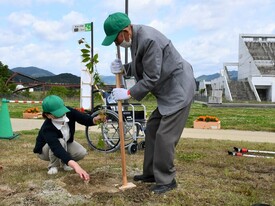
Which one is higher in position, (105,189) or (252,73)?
(252,73)

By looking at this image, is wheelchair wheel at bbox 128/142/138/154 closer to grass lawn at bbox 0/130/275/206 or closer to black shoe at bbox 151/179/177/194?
grass lawn at bbox 0/130/275/206

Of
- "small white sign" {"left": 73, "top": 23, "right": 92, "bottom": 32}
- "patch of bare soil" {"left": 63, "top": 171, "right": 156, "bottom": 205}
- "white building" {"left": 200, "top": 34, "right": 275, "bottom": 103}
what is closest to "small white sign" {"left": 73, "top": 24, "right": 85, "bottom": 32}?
A: "small white sign" {"left": 73, "top": 23, "right": 92, "bottom": 32}

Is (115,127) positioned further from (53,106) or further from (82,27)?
(82,27)

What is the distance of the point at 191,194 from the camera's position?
3559mm

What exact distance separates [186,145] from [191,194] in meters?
3.10

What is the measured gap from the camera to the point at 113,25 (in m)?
3.40

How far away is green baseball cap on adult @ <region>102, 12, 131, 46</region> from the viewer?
11.2 feet

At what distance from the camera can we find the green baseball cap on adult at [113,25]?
134 inches

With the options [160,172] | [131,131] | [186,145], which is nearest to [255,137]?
[186,145]

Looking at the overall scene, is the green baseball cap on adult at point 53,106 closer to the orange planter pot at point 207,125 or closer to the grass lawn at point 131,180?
the grass lawn at point 131,180

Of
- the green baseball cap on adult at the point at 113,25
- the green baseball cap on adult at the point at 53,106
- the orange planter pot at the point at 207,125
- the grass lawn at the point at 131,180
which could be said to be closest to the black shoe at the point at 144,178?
the grass lawn at the point at 131,180

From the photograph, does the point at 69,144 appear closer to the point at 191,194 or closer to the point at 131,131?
the point at 191,194

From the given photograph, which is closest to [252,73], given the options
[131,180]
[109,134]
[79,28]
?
[79,28]

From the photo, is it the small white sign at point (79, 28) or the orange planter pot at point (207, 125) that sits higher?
the small white sign at point (79, 28)
